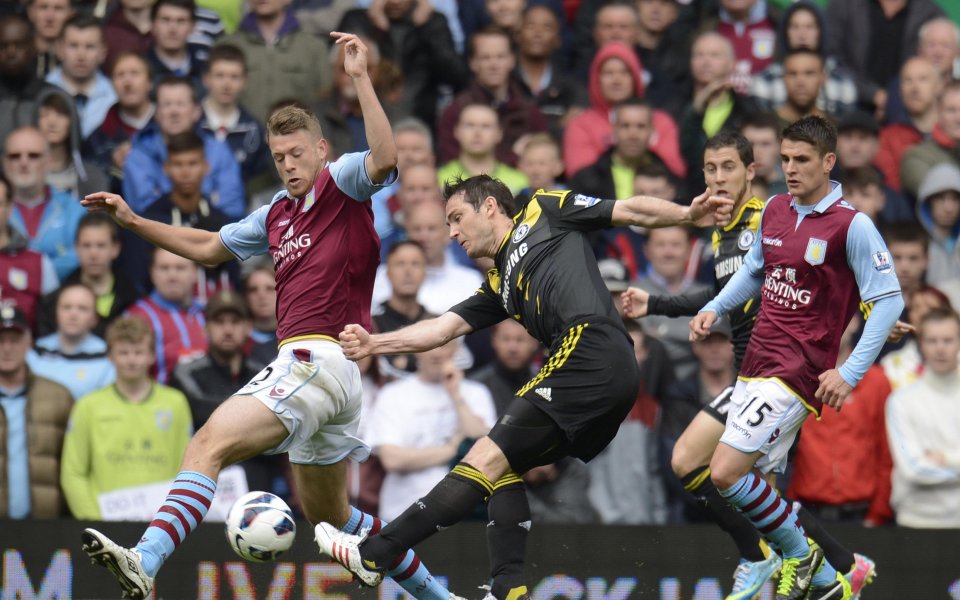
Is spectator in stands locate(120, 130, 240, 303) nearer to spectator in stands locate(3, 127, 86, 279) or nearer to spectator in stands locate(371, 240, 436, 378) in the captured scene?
spectator in stands locate(3, 127, 86, 279)

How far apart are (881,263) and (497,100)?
20.6 ft

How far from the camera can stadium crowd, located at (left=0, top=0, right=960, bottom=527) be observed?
11805 mm

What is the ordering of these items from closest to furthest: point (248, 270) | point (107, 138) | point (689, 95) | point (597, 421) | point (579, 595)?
1. point (597, 421)
2. point (579, 595)
3. point (248, 270)
4. point (107, 138)
5. point (689, 95)

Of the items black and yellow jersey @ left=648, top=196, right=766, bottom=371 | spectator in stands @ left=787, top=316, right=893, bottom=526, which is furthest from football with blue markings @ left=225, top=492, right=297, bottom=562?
spectator in stands @ left=787, top=316, right=893, bottom=526

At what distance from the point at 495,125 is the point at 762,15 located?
3.36 meters

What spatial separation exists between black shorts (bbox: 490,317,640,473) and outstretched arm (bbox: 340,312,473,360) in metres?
0.72

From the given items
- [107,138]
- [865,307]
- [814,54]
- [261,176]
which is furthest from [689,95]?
[865,307]

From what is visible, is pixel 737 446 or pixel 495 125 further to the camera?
pixel 495 125

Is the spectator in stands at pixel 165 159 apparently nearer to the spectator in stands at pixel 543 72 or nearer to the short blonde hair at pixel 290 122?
the spectator in stands at pixel 543 72

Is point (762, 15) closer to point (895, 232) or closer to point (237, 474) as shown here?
point (895, 232)

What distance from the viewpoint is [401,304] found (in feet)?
40.4

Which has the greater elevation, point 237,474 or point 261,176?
point 261,176

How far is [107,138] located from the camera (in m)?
13.9

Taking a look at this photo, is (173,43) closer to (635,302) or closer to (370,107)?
(635,302)
